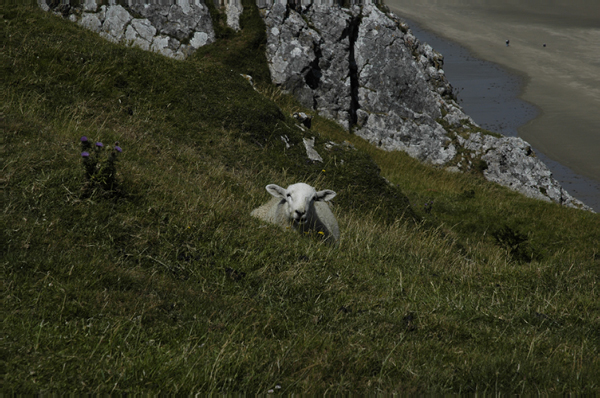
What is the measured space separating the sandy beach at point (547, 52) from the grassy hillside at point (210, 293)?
28118 mm

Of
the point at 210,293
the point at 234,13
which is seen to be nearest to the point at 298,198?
the point at 210,293

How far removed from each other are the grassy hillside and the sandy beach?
1107 inches

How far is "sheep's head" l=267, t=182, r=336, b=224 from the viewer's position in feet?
24.2

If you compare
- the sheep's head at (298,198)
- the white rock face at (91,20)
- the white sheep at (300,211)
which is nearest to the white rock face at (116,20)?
the white rock face at (91,20)

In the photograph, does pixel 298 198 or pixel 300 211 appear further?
pixel 298 198

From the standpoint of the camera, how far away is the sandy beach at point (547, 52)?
119 ft

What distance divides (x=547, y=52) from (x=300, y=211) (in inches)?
2645

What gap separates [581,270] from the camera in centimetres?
726

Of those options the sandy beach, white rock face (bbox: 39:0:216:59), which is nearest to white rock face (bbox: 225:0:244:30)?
white rock face (bbox: 39:0:216:59)

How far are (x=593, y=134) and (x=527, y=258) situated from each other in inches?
1238

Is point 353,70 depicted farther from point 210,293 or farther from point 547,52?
point 547,52

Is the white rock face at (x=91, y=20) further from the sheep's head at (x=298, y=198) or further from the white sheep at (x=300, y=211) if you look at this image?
the sheep's head at (x=298, y=198)

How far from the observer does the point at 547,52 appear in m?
60.4

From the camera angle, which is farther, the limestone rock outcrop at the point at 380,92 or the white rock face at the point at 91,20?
the limestone rock outcrop at the point at 380,92
